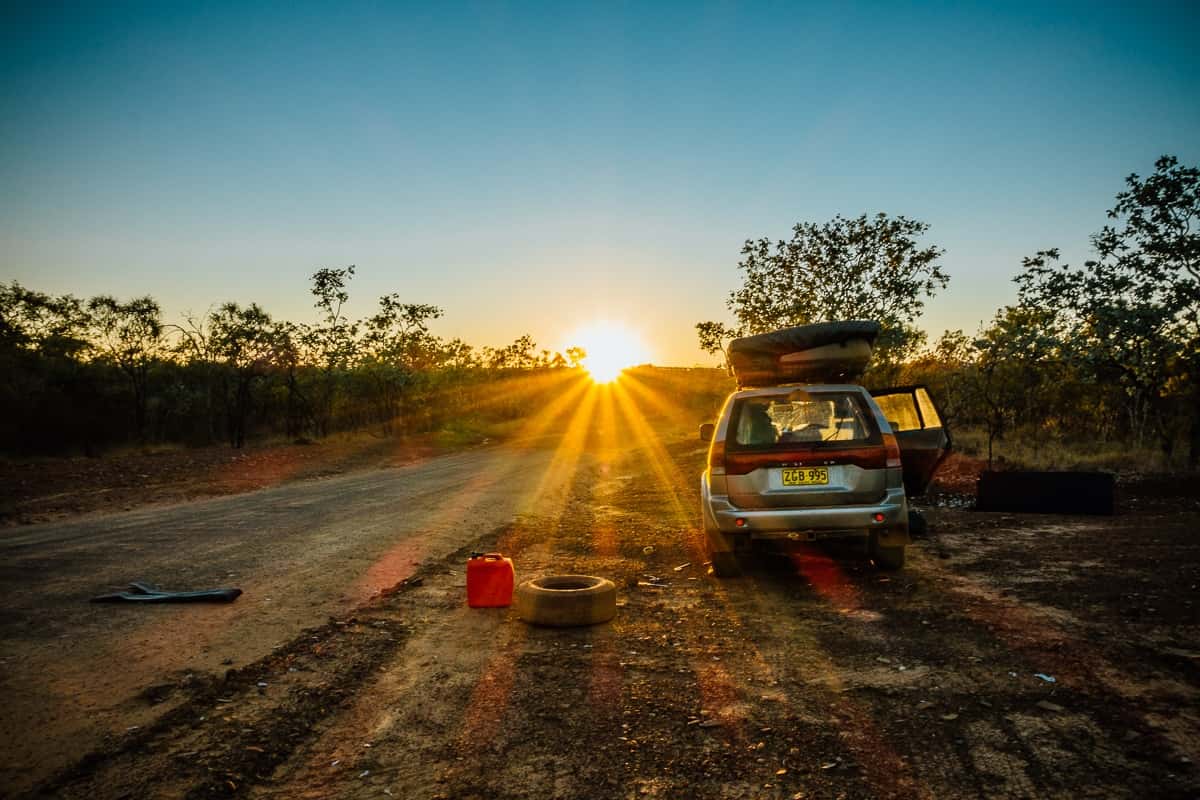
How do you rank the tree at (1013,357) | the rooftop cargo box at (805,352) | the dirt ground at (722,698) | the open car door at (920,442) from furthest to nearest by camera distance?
the tree at (1013,357)
the open car door at (920,442)
the rooftop cargo box at (805,352)
the dirt ground at (722,698)

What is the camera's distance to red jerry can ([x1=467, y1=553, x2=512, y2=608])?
5531 mm

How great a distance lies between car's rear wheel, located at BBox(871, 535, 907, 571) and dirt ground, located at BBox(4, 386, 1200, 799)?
134mm

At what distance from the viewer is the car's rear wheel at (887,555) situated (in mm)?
6135

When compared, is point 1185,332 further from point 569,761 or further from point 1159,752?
point 569,761

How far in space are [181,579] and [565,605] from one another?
4.01 m

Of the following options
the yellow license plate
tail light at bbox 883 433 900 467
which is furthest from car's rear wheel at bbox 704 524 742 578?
tail light at bbox 883 433 900 467

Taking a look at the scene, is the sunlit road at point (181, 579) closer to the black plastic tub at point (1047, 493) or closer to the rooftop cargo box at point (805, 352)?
the rooftop cargo box at point (805, 352)

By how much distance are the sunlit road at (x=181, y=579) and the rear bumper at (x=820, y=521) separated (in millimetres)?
3331

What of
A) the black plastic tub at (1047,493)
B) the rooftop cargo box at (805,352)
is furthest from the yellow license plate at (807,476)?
the black plastic tub at (1047,493)

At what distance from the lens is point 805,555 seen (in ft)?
25.1

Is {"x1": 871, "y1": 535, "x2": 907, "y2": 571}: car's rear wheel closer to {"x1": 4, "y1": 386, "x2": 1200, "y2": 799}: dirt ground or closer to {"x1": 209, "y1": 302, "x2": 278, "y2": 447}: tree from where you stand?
{"x1": 4, "y1": 386, "x2": 1200, "y2": 799}: dirt ground

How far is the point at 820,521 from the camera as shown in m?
5.84

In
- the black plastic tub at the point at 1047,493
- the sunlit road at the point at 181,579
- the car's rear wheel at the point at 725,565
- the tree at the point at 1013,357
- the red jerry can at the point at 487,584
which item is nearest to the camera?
the sunlit road at the point at 181,579

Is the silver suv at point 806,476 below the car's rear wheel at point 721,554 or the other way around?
the other way around
